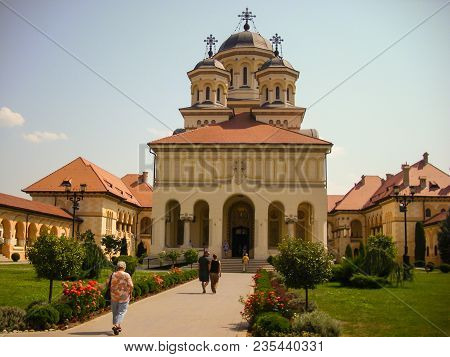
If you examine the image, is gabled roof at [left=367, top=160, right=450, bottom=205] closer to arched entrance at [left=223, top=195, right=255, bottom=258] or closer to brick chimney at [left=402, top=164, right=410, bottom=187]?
brick chimney at [left=402, top=164, right=410, bottom=187]

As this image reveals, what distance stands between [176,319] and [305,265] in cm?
354

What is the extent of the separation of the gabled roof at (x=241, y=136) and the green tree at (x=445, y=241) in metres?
10.7

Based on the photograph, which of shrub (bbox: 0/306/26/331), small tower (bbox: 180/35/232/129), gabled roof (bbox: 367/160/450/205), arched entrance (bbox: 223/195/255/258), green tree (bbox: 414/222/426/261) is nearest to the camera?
shrub (bbox: 0/306/26/331)

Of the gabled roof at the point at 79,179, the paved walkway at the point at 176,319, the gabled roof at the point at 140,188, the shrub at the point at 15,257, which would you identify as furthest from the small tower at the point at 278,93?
the paved walkway at the point at 176,319

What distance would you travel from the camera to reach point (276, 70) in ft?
175

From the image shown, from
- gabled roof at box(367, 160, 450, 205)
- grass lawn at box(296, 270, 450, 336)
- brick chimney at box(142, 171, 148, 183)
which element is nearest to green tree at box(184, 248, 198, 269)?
grass lawn at box(296, 270, 450, 336)

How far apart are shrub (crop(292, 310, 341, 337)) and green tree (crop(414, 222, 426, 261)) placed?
37.8 meters

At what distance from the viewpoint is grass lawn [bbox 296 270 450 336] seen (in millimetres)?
11797

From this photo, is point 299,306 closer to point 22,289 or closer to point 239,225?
point 22,289

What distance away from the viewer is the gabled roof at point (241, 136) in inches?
1746

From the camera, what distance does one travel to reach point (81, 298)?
12797mm

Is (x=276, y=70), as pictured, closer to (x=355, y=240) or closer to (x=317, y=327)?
(x=355, y=240)

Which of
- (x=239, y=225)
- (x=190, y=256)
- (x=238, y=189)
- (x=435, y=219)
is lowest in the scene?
(x=190, y=256)

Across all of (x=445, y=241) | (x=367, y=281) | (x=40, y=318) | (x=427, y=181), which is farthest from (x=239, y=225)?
(x=40, y=318)
